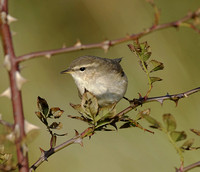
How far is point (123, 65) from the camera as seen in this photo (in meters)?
4.06

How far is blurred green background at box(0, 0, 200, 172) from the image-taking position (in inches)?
142

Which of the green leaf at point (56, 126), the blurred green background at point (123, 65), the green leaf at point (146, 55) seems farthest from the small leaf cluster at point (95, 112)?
the blurred green background at point (123, 65)

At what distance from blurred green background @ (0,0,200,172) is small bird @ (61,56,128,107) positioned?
0.81 meters

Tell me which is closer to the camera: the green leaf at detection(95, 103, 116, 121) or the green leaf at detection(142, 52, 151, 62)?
the green leaf at detection(95, 103, 116, 121)

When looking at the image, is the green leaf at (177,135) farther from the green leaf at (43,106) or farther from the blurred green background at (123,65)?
the blurred green background at (123,65)

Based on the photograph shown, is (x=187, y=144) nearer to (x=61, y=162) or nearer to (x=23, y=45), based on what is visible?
(x=61, y=162)

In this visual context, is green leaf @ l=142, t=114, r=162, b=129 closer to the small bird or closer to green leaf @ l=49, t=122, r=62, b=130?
green leaf @ l=49, t=122, r=62, b=130

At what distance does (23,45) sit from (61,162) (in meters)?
1.47

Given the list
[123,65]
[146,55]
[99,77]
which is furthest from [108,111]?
[123,65]

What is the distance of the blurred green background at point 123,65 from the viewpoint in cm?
362

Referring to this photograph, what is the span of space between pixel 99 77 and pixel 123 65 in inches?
46.9

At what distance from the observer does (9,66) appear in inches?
34.7

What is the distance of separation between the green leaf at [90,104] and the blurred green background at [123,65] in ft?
7.81

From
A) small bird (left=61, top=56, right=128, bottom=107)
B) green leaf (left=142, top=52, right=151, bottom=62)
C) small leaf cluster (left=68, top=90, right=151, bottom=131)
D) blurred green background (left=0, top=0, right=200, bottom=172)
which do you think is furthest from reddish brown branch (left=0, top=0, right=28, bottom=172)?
blurred green background (left=0, top=0, right=200, bottom=172)
